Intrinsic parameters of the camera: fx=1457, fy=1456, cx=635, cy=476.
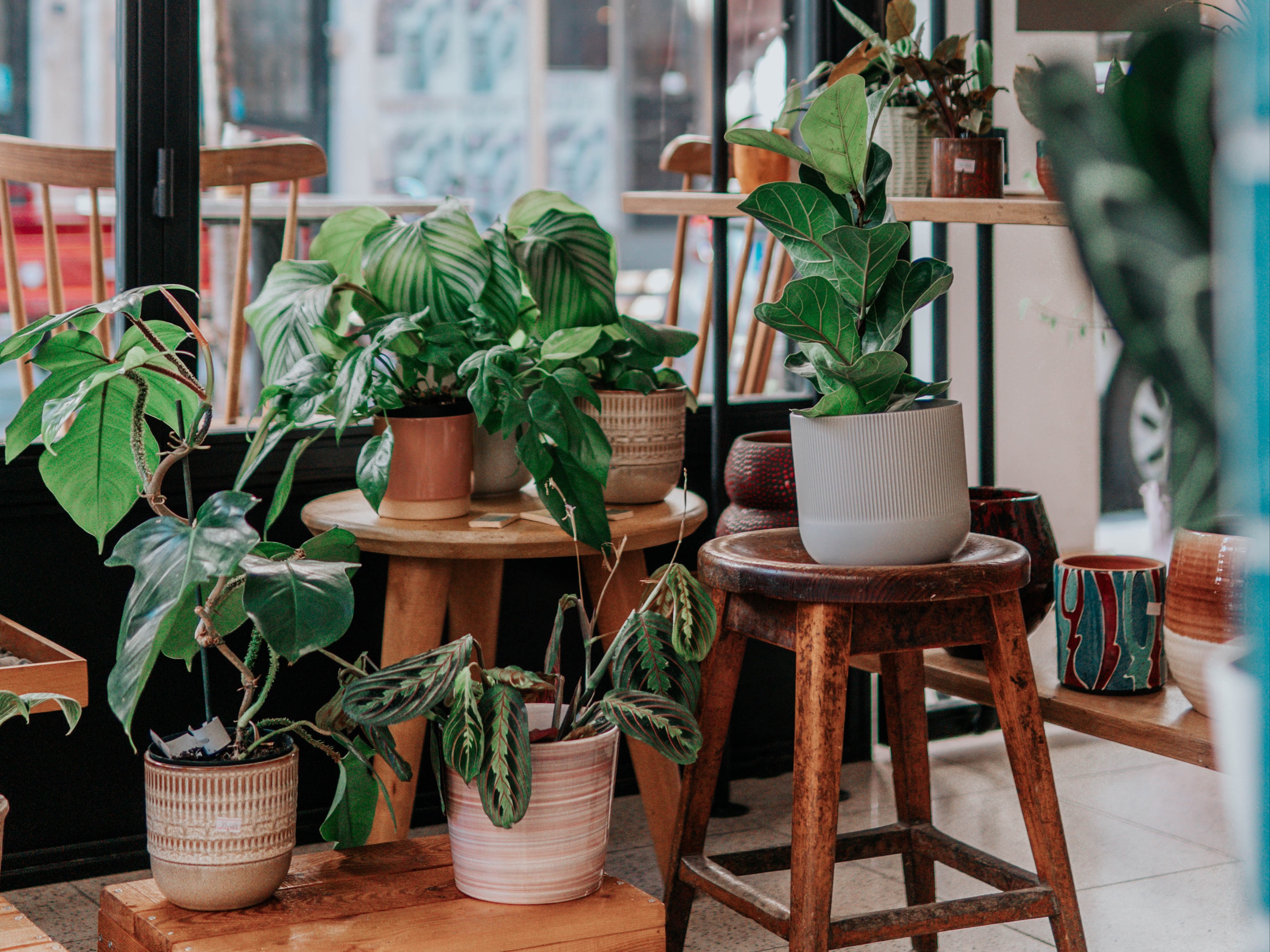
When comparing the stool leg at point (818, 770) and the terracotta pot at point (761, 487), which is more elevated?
the terracotta pot at point (761, 487)

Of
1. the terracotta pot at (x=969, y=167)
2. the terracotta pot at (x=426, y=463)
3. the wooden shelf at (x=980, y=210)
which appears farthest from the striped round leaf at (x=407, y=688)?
the terracotta pot at (x=969, y=167)

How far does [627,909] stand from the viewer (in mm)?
1433

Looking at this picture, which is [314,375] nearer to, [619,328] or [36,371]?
[619,328]

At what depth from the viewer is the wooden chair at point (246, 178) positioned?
218cm

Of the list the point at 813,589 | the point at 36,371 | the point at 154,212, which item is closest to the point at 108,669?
the point at 154,212

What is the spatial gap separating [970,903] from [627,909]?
346 millimetres

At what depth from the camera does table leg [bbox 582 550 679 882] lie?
1.91 meters

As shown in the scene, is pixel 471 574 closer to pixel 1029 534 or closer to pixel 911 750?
pixel 911 750

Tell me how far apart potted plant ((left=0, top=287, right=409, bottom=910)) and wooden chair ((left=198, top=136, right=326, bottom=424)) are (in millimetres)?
708

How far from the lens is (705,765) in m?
1.58

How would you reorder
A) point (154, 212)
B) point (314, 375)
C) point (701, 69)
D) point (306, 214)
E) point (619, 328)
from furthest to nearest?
point (701, 69)
point (306, 214)
point (154, 212)
point (619, 328)
point (314, 375)

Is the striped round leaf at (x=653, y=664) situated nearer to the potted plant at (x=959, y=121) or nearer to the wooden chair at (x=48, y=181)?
the potted plant at (x=959, y=121)

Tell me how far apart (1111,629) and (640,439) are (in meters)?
0.63

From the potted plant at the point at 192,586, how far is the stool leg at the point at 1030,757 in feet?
2.06
